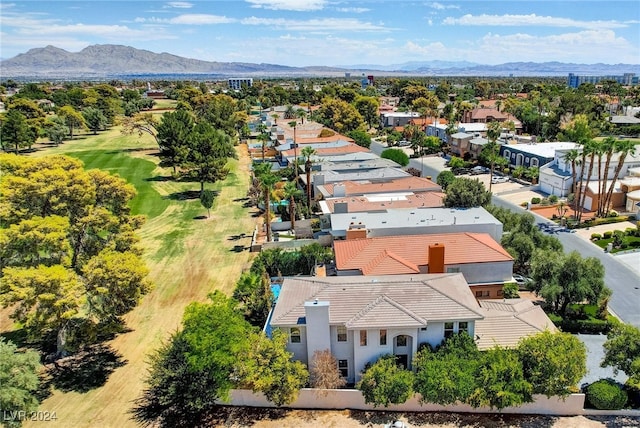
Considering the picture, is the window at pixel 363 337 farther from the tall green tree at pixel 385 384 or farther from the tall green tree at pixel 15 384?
the tall green tree at pixel 15 384

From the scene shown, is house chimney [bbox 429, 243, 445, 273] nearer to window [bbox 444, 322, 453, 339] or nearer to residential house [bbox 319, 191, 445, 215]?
window [bbox 444, 322, 453, 339]

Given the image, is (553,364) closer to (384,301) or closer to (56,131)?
(384,301)

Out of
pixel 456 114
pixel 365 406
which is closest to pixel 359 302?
pixel 365 406

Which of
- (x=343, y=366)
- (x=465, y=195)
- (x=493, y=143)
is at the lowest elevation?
(x=343, y=366)

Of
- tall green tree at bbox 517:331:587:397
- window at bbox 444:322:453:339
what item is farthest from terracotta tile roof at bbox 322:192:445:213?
tall green tree at bbox 517:331:587:397

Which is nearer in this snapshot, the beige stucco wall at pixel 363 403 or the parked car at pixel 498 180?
the beige stucco wall at pixel 363 403

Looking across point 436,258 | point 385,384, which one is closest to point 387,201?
point 436,258

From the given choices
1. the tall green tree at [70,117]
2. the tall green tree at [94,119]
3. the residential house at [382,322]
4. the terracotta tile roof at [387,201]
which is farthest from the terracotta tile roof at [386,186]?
the tall green tree at [94,119]
